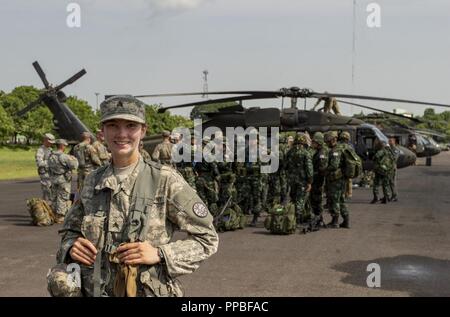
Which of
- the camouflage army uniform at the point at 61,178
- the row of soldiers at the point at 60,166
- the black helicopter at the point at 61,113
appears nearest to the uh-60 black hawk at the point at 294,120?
the row of soldiers at the point at 60,166

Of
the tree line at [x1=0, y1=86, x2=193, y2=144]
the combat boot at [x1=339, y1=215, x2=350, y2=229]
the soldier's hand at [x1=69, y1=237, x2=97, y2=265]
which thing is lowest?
the tree line at [x1=0, y1=86, x2=193, y2=144]

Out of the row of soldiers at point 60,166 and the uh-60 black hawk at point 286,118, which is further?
the uh-60 black hawk at point 286,118

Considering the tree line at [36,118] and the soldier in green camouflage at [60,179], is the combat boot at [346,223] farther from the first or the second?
the tree line at [36,118]

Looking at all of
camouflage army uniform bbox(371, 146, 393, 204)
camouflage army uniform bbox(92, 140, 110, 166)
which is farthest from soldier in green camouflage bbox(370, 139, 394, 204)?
camouflage army uniform bbox(92, 140, 110, 166)

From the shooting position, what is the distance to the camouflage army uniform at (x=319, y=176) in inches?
415

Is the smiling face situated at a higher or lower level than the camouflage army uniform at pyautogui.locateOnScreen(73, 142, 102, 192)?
higher

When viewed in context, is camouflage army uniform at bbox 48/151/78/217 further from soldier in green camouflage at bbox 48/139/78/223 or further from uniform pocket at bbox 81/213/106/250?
uniform pocket at bbox 81/213/106/250

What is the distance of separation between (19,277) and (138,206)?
16.5 feet

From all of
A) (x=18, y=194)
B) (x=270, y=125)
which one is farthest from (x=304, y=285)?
(x=18, y=194)

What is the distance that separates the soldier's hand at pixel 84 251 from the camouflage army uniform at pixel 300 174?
8.06 metres

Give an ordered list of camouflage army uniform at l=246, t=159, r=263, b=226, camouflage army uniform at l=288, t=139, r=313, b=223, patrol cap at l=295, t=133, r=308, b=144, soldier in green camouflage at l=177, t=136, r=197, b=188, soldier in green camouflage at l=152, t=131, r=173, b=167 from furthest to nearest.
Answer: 1. soldier in green camouflage at l=152, t=131, r=173, b=167
2. camouflage army uniform at l=246, t=159, r=263, b=226
3. soldier in green camouflage at l=177, t=136, r=197, b=188
4. patrol cap at l=295, t=133, r=308, b=144
5. camouflage army uniform at l=288, t=139, r=313, b=223

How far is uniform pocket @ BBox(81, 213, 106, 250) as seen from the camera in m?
2.41

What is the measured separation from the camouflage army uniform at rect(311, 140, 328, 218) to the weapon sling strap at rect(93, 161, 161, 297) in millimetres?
8324

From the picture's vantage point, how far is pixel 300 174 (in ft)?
33.6
